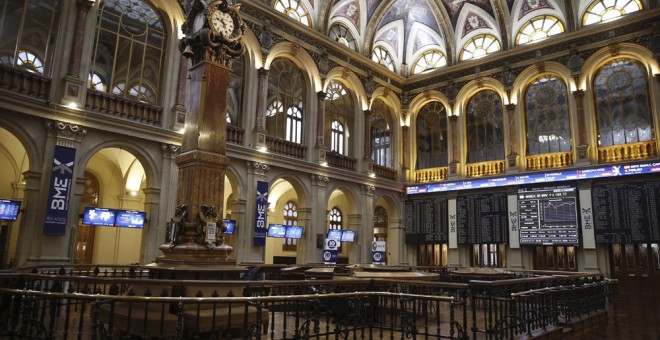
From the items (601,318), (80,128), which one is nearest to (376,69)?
(80,128)

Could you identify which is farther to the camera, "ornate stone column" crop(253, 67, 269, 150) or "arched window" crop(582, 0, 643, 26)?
"arched window" crop(582, 0, 643, 26)

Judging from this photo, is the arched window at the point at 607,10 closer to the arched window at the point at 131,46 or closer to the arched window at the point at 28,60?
the arched window at the point at 131,46

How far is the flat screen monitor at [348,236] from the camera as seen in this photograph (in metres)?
19.4

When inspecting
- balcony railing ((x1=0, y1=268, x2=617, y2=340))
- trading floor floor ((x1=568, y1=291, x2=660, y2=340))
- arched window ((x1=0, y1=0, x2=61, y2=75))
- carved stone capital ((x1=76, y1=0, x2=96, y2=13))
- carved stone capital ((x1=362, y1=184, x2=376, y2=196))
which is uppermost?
carved stone capital ((x1=76, y1=0, x2=96, y2=13))

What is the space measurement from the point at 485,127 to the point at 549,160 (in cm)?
335

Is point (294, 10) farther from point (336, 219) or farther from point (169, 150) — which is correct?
point (336, 219)

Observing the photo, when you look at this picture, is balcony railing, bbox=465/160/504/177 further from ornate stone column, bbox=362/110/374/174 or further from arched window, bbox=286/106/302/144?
arched window, bbox=286/106/302/144

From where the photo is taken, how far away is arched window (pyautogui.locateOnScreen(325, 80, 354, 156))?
68.0ft

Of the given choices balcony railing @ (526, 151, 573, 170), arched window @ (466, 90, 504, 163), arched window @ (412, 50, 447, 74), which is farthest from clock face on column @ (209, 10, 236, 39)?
arched window @ (412, 50, 447, 74)

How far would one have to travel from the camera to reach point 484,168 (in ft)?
68.3

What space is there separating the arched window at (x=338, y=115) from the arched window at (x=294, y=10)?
2.88 meters

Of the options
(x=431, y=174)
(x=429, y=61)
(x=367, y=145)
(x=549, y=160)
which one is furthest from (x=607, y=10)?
(x=367, y=145)

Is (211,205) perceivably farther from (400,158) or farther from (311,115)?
(400,158)

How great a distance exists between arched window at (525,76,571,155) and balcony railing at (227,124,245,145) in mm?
12156
